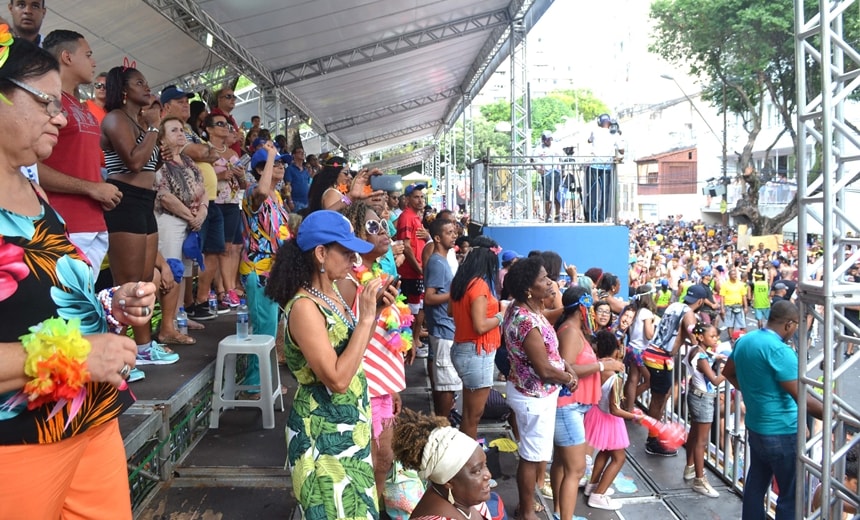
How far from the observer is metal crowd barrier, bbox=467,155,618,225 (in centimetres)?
999

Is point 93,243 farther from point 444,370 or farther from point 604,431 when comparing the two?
point 604,431

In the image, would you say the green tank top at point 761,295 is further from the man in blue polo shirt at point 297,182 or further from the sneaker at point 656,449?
the man in blue polo shirt at point 297,182

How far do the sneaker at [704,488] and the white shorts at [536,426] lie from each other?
6.41 ft

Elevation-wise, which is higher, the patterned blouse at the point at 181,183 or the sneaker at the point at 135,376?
the patterned blouse at the point at 181,183

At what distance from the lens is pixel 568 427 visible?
4.02m

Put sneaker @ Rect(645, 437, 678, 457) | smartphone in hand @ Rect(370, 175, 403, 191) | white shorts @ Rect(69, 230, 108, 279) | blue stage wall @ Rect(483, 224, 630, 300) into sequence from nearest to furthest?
white shorts @ Rect(69, 230, 108, 279)
sneaker @ Rect(645, 437, 678, 457)
smartphone in hand @ Rect(370, 175, 403, 191)
blue stage wall @ Rect(483, 224, 630, 300)

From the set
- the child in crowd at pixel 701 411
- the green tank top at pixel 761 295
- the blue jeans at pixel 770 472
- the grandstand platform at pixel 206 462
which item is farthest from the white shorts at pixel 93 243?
the green tank top at pixel 761 295

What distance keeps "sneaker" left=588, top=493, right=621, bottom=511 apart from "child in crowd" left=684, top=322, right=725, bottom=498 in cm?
87

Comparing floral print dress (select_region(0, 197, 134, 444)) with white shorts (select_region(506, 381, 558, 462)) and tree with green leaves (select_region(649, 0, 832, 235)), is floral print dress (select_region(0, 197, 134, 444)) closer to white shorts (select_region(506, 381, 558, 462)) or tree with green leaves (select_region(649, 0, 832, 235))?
white shorts (select_region(506, 381, 558, 462))

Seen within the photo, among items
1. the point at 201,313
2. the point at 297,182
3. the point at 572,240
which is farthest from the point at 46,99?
the point at 572,240

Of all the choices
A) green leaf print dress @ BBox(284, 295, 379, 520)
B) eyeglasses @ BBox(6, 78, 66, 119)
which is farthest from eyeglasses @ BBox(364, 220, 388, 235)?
eyeglasses @ BBox(6, 78, 66, 119)

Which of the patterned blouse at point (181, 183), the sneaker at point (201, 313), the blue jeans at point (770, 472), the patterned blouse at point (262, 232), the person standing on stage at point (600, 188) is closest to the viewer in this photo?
the blue jeans at point (770, 472)

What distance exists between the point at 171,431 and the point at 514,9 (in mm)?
12155

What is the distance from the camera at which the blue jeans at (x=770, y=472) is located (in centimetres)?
404
